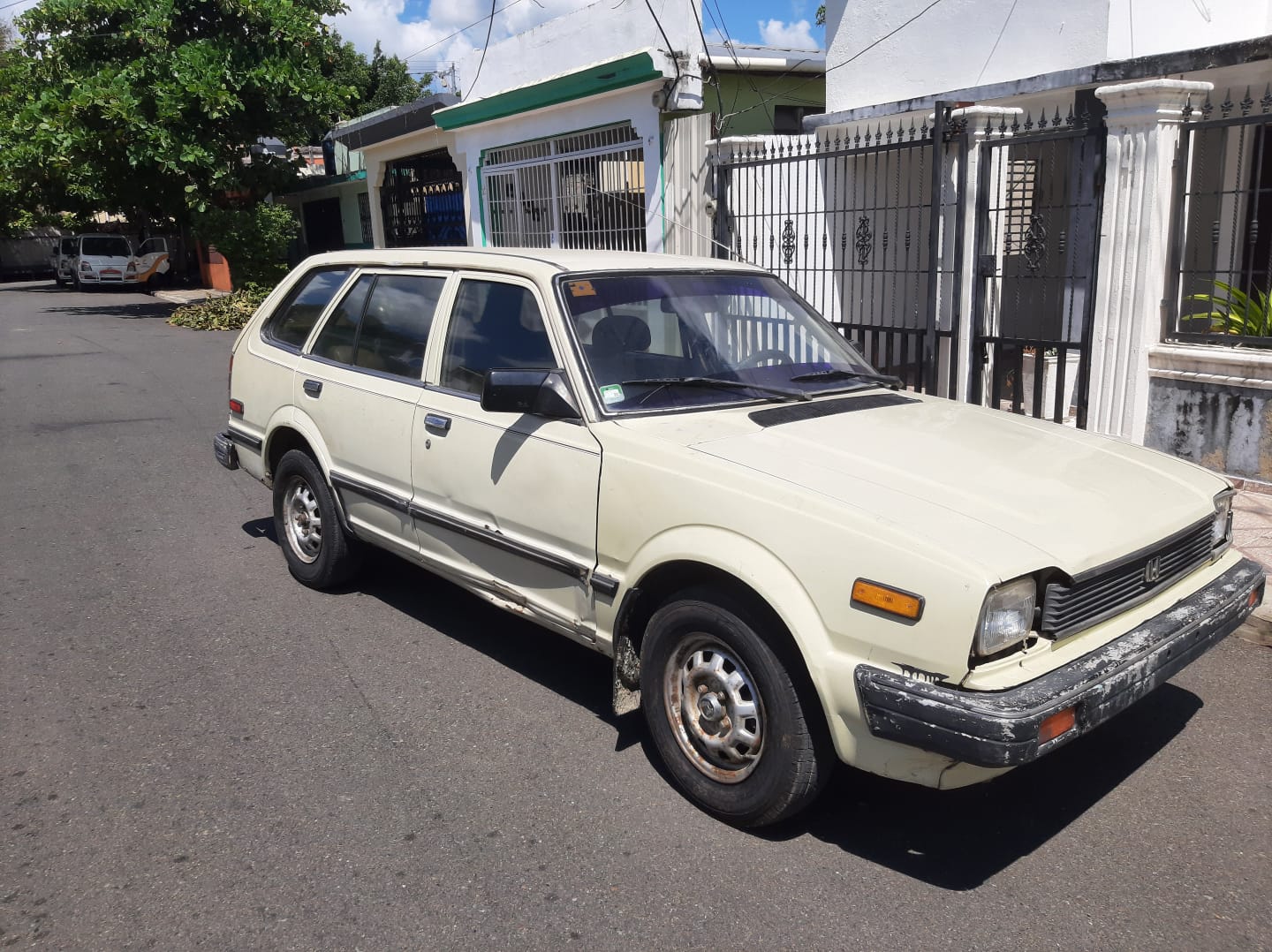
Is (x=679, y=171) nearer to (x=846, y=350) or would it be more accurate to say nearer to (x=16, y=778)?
Result: (x=846, y=350)

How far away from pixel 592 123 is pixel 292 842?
10.4 metres

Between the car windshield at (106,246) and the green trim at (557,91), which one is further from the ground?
the green trim at (557,91)

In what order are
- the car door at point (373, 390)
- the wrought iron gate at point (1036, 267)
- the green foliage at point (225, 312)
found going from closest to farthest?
the car door at point (373, 390)
the wrought iron gate at point (1036, 267)
the green foliage at point (225, 312)

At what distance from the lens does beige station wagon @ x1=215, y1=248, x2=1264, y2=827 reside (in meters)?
2.91

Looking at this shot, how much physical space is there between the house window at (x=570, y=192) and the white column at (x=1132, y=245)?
564cm

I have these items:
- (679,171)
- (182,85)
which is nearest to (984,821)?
(679,171)

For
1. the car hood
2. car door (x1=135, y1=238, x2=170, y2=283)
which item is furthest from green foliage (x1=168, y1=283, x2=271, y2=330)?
the car hood

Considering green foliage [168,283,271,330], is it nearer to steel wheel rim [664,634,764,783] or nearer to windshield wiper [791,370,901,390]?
windshield wiper [791,370,901,390]

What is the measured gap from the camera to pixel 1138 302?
7.09m

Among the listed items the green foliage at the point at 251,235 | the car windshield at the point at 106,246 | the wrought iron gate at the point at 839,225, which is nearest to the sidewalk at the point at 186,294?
the car windshield at the point at 106,246

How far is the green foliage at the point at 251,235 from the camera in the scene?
22.3 m

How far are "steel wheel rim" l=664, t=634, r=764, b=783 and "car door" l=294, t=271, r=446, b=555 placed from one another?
5.56 ft

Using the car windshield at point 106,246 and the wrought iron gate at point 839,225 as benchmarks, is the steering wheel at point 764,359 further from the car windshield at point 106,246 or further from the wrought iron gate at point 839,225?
the car windshield at point 106,246

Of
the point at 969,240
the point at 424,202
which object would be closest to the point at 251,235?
the point at 424,202
